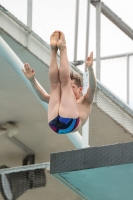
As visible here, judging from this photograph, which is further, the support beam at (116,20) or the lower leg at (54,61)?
the support beam at (116,20)

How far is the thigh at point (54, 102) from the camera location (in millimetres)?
8914

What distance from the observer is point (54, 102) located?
899cm

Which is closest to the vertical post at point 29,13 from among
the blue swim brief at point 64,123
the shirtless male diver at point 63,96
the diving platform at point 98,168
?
the shirtless male diver at point 63,96

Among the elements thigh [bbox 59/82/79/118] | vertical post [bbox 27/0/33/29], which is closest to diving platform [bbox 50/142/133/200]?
thigh [bbox 59/82/79/118]

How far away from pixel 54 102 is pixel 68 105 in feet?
0.76

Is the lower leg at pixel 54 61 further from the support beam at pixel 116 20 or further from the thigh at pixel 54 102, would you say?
the support beam at pixel 116 20

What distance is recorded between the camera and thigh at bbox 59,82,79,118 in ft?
29.1

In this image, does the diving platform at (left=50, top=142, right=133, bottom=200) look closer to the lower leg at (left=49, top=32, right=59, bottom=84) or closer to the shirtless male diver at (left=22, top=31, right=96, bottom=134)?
the shirtless male diver at (left=22, top=31, right=96, bottom=134)

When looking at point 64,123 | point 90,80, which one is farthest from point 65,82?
point 64,123

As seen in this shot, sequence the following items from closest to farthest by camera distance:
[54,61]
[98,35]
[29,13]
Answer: [54,61], [29,13], [98,35]

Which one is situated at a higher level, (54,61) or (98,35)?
(98,35)

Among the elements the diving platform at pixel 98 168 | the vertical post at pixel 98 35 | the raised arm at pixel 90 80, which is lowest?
the diving platform at pixel 98 168

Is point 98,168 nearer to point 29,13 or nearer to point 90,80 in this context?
point 90,80

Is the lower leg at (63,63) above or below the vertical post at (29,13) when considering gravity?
below
